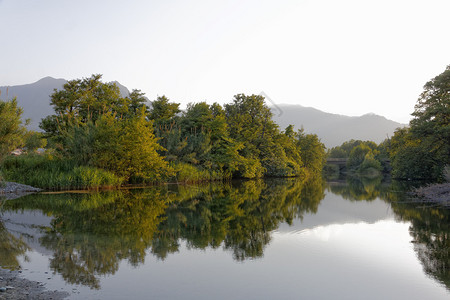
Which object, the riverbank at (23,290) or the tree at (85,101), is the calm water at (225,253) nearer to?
the riverbank at (23,290)

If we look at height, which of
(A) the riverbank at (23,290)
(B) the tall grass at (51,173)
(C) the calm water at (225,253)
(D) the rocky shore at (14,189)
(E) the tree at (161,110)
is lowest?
(C) the calm water at (225,253)

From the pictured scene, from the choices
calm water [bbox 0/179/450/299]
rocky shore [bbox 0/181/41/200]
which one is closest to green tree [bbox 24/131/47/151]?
rocky shore [bbox 0/181/41/200]

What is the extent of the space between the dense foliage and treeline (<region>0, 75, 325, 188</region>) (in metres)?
16.1

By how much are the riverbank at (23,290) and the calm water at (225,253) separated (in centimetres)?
21

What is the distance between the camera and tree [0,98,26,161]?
61.8ft

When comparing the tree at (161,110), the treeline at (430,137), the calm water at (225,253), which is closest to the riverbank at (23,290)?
the calm water at (225,253)

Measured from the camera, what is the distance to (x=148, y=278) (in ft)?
18.6

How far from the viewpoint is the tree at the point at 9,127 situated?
18.8 metres

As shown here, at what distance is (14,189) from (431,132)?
120 ft

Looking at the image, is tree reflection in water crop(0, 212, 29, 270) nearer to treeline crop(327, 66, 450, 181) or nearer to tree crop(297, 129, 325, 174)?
treeline crop(327, 66, 450, 181)

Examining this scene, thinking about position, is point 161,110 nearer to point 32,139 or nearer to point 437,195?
point 32,139

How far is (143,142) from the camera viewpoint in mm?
23750

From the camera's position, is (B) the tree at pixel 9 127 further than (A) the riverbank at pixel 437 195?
Yes

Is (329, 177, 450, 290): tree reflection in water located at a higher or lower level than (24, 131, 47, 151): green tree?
lower
